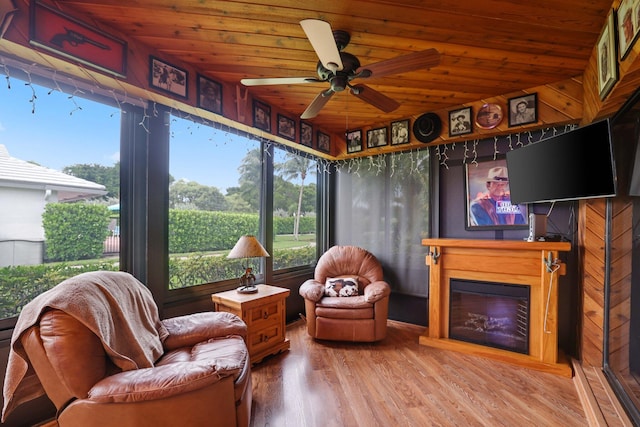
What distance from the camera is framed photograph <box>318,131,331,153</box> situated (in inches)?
157

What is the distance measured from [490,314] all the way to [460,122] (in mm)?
2126

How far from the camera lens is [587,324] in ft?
8.03

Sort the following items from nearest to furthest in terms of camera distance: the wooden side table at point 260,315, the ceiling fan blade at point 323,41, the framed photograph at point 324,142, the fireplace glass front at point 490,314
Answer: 1. the ceiling fan blade at point 323,41
2. the wooden side table at point 260,315
3. the fireplace glass front at point 490,314
4. the framed photograph at point 324,142

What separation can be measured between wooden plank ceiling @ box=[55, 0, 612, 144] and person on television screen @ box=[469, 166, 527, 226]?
684 mm

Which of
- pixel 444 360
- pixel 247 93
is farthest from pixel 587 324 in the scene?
pixel 247 93

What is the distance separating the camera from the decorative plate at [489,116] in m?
3.06

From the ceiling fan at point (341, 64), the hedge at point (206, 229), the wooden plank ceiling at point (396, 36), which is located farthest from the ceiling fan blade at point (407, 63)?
the hedge at point (206, 229)

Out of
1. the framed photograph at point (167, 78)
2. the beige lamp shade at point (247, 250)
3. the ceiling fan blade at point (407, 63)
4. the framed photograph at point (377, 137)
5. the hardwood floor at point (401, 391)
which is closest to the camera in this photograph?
the ceiling fan blade at point (407, 63)

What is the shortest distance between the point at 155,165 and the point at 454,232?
3.24 m

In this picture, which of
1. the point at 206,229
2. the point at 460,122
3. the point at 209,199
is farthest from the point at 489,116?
the point at 206,229

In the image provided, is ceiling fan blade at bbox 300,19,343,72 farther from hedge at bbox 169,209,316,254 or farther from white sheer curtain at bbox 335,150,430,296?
white sheer curtain at bbox 335,150,430,296

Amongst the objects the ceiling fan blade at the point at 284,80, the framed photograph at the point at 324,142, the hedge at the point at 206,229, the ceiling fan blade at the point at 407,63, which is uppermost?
the framed photograph at the point at 324,142

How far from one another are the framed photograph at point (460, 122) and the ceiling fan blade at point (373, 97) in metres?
1.30

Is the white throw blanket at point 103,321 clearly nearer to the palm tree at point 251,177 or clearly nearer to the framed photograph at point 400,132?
the palm tree at point 251,177
